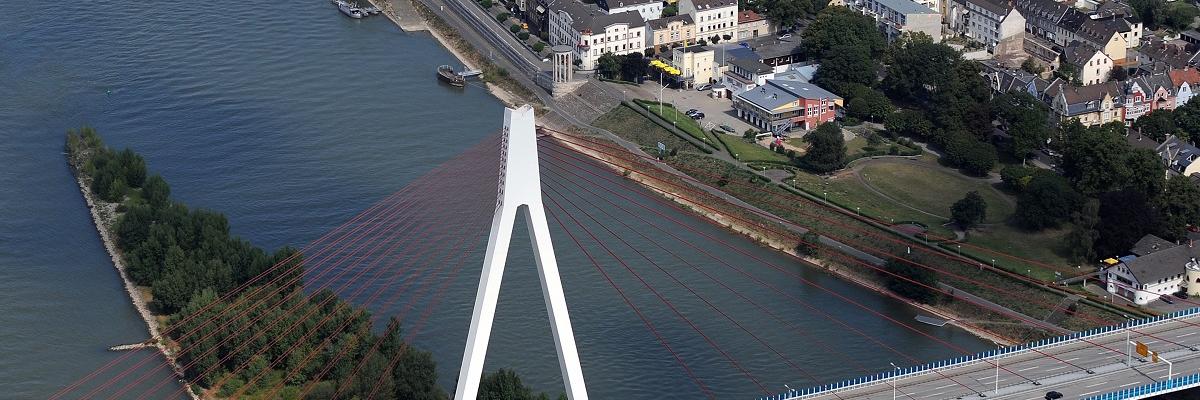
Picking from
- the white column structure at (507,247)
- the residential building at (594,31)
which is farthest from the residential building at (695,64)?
the white column structure at (507,247)

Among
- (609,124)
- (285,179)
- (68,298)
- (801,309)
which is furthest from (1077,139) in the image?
(68,298)

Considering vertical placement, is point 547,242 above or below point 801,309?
above

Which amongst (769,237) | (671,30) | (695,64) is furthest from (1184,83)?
(671,30)

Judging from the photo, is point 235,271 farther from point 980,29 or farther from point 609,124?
point 980,29

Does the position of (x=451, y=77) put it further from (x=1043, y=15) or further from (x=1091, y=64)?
(x=1091, y=64)

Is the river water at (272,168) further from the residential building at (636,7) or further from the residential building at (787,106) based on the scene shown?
the residential building at (787,106)
